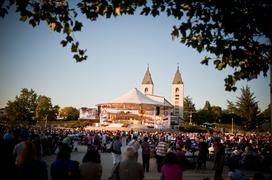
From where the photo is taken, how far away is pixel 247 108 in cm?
7106

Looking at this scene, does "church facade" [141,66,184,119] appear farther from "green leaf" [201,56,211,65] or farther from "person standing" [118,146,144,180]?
"person standing" [118,146,144,180]

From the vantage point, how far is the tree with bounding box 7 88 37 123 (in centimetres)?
7225

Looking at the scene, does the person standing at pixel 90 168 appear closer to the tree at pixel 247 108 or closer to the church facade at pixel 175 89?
the tree at pixel 247 108

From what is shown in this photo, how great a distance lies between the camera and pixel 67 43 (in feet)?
19.3

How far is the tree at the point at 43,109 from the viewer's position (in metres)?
74.8

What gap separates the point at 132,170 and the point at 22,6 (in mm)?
3010

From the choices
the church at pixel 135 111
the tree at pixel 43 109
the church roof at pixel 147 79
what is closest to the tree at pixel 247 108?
the church at pixel 135 111

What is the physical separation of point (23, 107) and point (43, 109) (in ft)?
14.6

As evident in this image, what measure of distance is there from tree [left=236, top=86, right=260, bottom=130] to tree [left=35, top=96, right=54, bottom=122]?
145 ft

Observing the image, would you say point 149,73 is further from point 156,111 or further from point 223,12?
point 223,12

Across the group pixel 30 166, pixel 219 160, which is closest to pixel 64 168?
pixel 30 166

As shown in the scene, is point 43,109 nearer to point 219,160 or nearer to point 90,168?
point 219,160

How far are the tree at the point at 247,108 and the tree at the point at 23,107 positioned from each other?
47943mm

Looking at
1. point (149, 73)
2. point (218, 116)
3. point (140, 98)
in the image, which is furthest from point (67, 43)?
point (149, 73)
